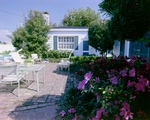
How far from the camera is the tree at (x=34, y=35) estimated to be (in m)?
10.7

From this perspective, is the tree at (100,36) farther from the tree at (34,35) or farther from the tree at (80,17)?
the tree at (80,17)

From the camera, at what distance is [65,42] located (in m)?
12.1

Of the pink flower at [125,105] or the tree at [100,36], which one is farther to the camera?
the tree at [100,36]

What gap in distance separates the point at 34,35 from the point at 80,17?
19550 mm

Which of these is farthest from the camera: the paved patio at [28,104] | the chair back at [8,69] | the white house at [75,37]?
the white house at [75,37]

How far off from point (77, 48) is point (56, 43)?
2.19 meters

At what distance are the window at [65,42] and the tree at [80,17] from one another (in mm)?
16658

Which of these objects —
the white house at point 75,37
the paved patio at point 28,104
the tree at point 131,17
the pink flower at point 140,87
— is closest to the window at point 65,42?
the white house at point 75,37

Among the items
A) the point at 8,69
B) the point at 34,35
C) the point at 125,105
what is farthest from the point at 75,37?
the point at 125,105

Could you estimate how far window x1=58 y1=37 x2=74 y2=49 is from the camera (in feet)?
39.7

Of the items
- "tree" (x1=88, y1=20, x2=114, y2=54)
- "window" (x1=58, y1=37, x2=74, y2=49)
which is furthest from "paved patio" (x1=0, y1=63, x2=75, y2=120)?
"window" (x1=58, y1=37, x2=74, y2=49)

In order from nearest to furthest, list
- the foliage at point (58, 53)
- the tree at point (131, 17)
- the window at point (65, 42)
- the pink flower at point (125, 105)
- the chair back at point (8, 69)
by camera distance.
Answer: the pink flower at point (125, 105) → the tree at point (131, 17) → the chair back at point (8, 69) → the foliage at point (58, 53) → the window at point (65, 42)

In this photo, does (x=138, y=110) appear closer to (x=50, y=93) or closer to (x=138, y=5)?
(x=138, y=5)

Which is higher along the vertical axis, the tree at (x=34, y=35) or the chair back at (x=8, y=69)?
the tree at (x=34, y=35)
